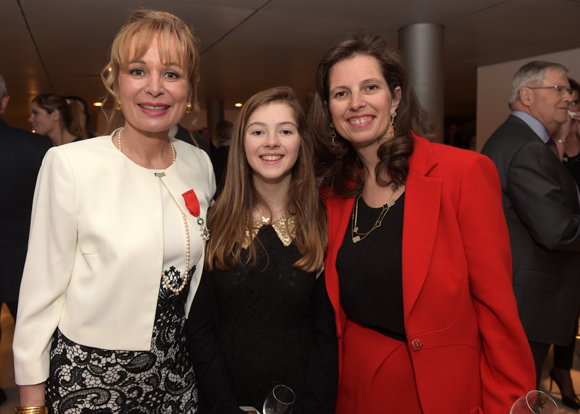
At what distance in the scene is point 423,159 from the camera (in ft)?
5.37

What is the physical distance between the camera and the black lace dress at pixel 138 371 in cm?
147

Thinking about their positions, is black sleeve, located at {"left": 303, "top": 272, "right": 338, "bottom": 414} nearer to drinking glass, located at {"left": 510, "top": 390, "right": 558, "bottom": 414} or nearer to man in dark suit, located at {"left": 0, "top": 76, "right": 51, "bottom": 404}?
drinking glass, located at {"left": 510, "top": 390, "right": 558, "bottom": 414}

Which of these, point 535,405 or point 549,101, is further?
point 549,101

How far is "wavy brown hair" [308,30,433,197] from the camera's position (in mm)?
1704

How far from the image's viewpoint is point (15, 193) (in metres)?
2.94

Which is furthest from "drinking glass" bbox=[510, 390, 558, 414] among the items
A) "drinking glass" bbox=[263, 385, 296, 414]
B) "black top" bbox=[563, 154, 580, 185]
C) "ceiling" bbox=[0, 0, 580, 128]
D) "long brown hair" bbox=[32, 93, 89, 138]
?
"long brown hair" bbox=[32, 93, 89, 138]

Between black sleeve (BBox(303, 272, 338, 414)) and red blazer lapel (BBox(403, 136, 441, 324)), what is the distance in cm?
37

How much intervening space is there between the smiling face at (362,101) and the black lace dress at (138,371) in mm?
746

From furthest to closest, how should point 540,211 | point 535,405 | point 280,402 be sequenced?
point 540,211 → point 280,402 → point 535,405

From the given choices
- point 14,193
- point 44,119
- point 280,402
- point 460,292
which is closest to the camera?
point 280,402

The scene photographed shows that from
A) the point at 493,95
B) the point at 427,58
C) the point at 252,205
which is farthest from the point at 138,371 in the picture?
the point at 493,95

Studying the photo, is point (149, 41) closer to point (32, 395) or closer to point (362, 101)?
point (362, 101)

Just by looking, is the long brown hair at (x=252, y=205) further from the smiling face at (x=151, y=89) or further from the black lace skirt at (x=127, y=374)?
the smiling face at (x=151, y=89)

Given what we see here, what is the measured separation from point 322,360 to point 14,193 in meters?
2.41
